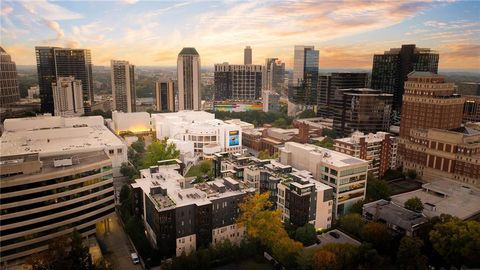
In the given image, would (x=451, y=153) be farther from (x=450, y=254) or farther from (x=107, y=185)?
(x=107, y=185)

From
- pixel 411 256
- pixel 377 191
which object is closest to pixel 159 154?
pixel 377 191

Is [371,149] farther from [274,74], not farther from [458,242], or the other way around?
[274,74]

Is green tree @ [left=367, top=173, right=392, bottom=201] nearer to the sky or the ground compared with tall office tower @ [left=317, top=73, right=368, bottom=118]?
nearer to the ground

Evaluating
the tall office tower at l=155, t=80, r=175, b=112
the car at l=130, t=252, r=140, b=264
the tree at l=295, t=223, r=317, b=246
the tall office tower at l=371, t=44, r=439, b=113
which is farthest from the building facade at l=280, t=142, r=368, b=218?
the tall office tower at l=155, t=80, r=175, b=112

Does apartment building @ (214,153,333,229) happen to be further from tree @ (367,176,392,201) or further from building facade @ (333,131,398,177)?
building facade @ (333,131,398,177)

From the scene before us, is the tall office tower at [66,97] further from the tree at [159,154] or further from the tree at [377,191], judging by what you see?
the tree at [377,191]

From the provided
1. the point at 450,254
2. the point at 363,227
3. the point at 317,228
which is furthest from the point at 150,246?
the point at 450,254
